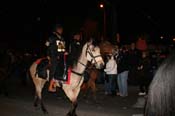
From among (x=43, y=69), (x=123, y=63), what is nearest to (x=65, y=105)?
(x=43, y=69)

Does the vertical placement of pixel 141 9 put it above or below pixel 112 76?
above

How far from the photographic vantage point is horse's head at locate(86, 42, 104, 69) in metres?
13.0

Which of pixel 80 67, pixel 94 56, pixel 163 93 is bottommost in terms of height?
pixel 80 67

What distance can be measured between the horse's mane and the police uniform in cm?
1118

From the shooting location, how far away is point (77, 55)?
13.1 meters

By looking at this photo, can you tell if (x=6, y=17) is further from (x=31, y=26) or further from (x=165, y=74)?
(x=165, y=74)

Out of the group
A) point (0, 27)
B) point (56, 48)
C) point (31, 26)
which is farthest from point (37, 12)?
point (56, 48)

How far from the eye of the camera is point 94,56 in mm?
12992

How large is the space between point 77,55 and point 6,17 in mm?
48548

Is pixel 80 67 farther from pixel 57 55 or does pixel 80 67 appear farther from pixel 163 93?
pixel 163 93

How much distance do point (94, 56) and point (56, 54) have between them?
1125 millimetres

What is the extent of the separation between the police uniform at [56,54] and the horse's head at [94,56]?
31.2 inches

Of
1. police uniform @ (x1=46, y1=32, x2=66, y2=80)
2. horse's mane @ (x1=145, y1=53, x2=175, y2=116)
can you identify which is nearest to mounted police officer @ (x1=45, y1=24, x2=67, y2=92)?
police uniform @ (x1=46, y1=32, x2=66, y2=80)

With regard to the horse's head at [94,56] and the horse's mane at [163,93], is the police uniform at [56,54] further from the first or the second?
the horse's mane at [163,93]
